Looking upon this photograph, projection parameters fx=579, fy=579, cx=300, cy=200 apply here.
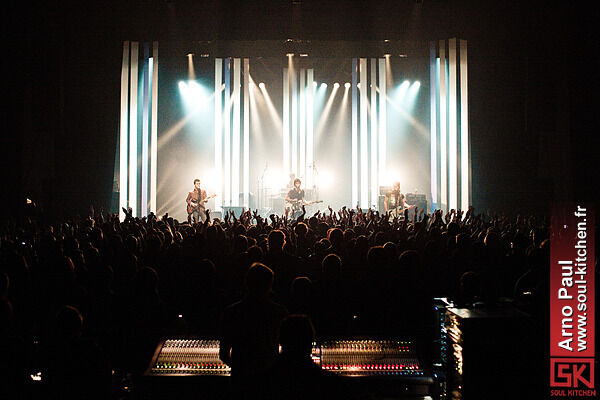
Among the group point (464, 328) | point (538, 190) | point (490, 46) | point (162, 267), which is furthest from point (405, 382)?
point (490, 46)

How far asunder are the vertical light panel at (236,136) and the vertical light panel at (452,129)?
6.29 metres

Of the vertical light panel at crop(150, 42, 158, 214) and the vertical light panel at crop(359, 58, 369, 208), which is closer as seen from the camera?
the vertical light panel at crop(150, 42, 158, 214)

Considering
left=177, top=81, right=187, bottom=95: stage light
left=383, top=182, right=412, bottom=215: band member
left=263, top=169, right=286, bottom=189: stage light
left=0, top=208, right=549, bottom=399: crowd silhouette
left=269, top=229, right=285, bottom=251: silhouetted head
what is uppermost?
left=177, top=81, right=187, bottom=95: stage light

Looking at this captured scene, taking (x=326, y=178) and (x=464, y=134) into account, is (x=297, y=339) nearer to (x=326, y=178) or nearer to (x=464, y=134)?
(x=464, y=134)

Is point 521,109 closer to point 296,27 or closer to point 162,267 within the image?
point 296,27

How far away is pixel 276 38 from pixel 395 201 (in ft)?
17.8

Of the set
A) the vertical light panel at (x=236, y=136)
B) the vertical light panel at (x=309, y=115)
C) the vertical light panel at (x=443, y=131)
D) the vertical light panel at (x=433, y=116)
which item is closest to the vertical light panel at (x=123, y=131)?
the vertical light panel at (x=236, y=136)

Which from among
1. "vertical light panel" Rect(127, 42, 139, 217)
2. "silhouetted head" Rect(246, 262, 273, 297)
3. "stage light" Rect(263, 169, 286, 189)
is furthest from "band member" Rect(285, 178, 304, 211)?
"silhouetted head" Rect(246, 262, 273, 297)

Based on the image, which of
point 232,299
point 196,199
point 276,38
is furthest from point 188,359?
point 276,38

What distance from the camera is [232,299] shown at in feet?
16.6

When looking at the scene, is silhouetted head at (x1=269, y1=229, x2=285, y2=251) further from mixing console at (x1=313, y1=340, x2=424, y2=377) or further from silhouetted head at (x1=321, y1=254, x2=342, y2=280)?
mixing console at (x1=313, y1=340, x2=424, y2=377)

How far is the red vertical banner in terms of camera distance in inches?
133

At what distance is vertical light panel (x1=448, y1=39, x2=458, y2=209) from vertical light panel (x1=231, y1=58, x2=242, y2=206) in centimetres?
629

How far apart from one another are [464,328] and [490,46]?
1342 centimetres
